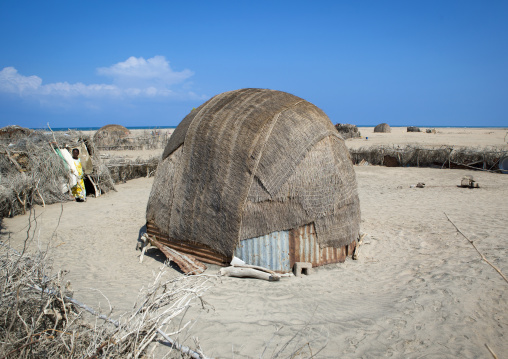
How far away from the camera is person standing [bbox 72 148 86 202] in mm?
13031

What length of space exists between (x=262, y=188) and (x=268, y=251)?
1.19m

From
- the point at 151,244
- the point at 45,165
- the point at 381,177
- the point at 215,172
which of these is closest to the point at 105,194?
the point at 45,165

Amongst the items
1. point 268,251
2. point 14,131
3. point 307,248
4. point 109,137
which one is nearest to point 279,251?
point 268,251

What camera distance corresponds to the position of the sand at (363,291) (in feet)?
14.1

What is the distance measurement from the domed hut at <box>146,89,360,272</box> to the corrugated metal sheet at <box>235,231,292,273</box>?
2cm

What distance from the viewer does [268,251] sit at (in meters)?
6.20

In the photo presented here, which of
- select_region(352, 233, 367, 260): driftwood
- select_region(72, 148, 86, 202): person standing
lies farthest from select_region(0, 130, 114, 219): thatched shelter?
select_region(352, 233, 367, 260): driftwood

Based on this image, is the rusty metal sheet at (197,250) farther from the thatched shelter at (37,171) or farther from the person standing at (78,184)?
the person standing at (78,184)

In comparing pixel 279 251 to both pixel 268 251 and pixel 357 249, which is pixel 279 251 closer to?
pixel 268 251

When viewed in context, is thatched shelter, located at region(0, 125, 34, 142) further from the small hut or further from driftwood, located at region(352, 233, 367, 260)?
the small hut

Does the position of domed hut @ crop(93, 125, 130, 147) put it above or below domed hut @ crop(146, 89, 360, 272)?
above

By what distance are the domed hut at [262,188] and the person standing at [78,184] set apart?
763 centimetres

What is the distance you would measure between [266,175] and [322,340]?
2.89 metres

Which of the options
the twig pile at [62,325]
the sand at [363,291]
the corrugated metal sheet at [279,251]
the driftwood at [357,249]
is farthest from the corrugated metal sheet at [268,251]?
the twig pile at [62,325]
